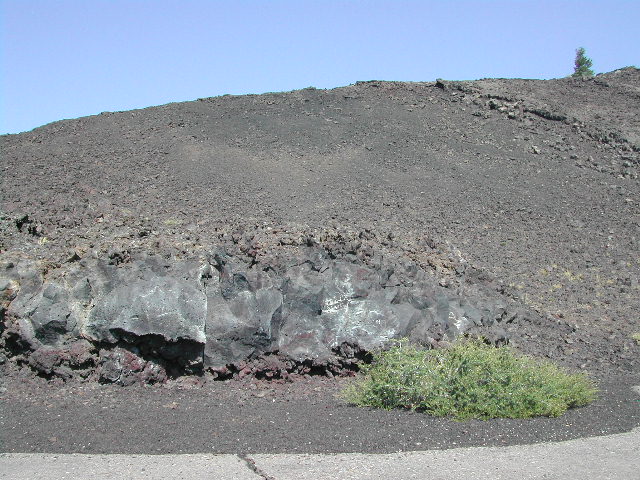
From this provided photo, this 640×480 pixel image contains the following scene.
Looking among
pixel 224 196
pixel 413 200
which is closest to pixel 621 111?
pixel 413 200

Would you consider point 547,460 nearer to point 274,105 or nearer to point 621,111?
point 274,105

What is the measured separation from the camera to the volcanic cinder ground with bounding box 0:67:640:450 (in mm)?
13427

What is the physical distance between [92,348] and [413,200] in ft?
33.5

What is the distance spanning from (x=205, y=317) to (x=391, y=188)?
371 inches

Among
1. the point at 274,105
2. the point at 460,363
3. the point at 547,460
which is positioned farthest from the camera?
the point at 274,105

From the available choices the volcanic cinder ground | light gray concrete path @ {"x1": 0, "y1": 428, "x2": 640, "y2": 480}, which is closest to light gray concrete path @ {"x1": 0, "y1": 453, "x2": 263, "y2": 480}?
light gray concrete path @ {"x1": 0, "y1": 428, "x2": 640, "y2": 480}

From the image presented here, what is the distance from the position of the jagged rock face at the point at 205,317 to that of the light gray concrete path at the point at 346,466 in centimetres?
290

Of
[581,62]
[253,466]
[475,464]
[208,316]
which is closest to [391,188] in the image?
[208,316]

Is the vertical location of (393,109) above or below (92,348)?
above

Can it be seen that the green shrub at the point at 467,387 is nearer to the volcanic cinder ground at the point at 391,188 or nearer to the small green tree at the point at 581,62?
the volcanic cinder ground at the point at 391,188

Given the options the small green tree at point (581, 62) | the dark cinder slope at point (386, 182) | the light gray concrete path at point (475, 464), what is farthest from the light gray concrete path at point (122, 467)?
the small green tree at point (581, 62)

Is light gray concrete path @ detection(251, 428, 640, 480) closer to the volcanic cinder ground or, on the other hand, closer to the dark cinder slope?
the volcanic cinder ground

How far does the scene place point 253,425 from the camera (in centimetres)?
843

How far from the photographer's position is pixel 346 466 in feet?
23.2
